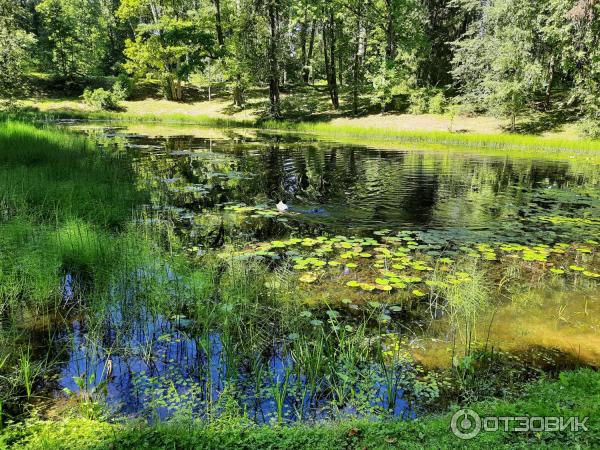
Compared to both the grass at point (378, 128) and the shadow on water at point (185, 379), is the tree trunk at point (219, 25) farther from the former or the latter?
the shadow on water at point (185, 379)

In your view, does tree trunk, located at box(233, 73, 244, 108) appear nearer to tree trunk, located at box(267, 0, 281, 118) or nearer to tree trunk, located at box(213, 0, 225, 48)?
tree trunk, located at box(213, 0, 225, 48)

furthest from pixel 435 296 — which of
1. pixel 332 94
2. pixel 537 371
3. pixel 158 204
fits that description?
pixel 332 94

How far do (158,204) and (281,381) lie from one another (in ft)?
21.1

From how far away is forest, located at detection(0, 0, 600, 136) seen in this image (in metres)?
25.7

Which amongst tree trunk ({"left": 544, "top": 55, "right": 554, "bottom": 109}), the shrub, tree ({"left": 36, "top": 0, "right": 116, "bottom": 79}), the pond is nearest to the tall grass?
the pond

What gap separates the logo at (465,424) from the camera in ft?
8.75

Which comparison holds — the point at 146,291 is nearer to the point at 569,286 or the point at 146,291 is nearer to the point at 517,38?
the point at 569,286

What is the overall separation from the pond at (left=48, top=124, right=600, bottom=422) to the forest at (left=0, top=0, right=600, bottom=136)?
15495 mm

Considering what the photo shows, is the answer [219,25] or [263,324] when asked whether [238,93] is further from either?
[263,324]

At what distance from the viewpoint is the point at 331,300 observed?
532 centimetres

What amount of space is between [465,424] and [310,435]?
3.25ft

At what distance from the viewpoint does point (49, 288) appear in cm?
468

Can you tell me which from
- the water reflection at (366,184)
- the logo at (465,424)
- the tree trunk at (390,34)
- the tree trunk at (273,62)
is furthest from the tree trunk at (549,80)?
the logo at (465,424)

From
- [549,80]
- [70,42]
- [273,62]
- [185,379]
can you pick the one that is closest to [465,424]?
[185,379]
